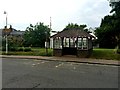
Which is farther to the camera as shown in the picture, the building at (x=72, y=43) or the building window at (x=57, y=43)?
the building window at (x=57, y=43)

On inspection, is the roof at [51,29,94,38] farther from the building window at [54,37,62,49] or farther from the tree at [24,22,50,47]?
the tree at [24,22,50,47]

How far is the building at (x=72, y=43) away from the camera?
90.2 feet

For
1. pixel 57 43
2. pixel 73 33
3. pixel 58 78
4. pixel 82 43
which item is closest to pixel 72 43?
pixel 73 33

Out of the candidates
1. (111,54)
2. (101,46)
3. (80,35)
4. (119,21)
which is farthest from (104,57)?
Result: (101,46)

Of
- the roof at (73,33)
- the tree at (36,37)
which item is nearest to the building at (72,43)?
the roof at (73,33)

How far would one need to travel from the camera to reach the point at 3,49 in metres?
36.1

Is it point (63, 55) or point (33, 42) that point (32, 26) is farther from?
point (63, 55)

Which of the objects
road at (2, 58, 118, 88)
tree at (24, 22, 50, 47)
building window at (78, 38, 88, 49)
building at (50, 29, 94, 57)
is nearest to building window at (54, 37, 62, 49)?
building at (50, 29, 94, 57)

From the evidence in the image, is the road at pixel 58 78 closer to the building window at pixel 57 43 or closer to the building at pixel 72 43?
the building at pixel 72 43

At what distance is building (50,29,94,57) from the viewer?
27484 mm

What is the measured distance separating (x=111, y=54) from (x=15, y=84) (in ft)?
63.2

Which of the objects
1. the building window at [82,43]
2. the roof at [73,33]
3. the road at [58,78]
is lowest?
the road at [58,78]

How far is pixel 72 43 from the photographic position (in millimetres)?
29516

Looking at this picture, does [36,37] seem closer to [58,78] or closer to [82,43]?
[82,43]
